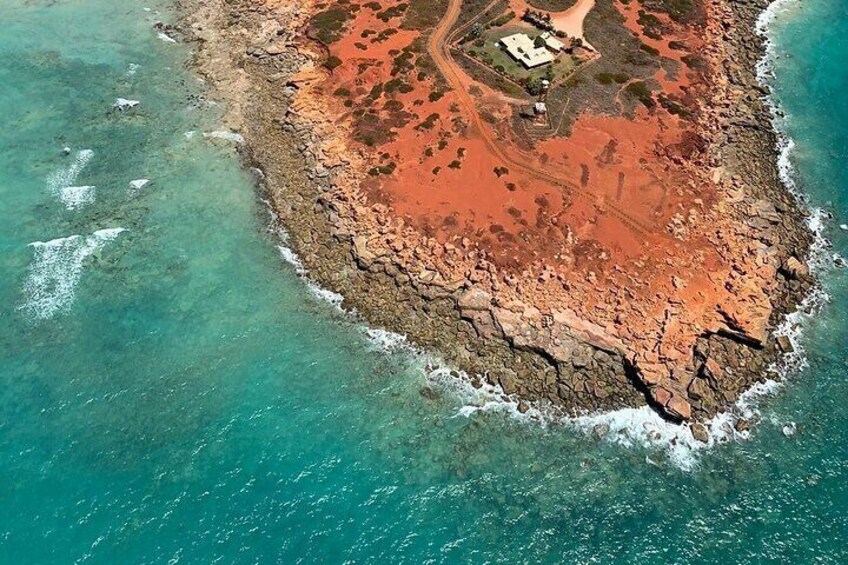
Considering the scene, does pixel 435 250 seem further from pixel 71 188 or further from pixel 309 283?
pixel 71 188

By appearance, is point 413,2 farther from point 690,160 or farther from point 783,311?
point 783,311

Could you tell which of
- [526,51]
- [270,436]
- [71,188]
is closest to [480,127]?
[526,51]

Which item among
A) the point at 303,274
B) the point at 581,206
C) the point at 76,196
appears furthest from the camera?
the point at 76,196

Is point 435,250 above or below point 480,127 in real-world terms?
below

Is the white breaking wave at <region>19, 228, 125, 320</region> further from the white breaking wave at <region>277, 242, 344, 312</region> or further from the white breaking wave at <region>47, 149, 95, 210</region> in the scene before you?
the white breaking wave at <region>277, 242, 344, 312</region>

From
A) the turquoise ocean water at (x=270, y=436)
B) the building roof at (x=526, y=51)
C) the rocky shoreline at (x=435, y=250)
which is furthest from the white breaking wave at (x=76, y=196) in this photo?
the building roof at (x=526, y=51)
